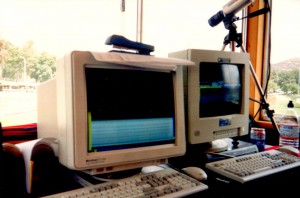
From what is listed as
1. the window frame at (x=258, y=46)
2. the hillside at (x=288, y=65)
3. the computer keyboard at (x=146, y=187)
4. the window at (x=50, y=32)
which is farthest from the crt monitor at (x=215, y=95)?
the hillside at (x=288, y=65)

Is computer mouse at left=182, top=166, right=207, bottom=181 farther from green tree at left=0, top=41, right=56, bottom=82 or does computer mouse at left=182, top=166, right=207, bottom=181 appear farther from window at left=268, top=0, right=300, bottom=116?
window at left=268, top=0, right=300, bottom=116

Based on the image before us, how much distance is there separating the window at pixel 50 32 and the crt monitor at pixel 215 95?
45 cm

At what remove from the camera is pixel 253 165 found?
1.06m

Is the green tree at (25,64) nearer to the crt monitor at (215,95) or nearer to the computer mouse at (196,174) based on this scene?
the crt monitor at (215,95)

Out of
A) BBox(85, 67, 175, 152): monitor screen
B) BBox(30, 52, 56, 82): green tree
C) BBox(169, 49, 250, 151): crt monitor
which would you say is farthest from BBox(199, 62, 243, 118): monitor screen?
BBox(30, 52, 56, 82): green tree

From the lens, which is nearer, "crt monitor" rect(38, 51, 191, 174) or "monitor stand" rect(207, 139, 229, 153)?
"crt monitor" rect(38, 51, 191, 174)

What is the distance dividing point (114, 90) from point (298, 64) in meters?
1.75

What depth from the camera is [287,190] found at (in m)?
0.94

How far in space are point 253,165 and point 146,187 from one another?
0.52 metres

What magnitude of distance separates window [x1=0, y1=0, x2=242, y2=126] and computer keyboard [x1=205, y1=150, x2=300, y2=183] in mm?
816

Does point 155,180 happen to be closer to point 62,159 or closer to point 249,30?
point 62,159

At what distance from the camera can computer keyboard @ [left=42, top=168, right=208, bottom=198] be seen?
2.44ft

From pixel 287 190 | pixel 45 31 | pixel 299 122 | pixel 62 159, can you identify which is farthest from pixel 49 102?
pixel 299 122

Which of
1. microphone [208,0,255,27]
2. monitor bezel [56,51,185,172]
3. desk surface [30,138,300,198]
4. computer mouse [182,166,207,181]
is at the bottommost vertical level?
desk surface [30,138,300,198]
